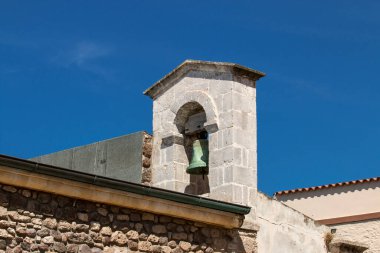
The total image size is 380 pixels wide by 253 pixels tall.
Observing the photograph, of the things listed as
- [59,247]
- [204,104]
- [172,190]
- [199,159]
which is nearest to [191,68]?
[204,104]

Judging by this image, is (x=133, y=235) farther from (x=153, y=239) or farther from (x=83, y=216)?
(x=83, y=216)

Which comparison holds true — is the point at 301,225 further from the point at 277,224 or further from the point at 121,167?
the point at 121,167

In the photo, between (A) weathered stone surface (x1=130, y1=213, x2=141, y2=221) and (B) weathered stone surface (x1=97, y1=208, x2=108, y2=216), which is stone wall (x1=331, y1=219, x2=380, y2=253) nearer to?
(A) weathered stone surface (x1=130, y1=213, x2=141, y2=221)

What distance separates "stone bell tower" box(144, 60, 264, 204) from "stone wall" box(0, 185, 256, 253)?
0.82 metres

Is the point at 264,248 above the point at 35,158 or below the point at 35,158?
below

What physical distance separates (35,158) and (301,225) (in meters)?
4.25

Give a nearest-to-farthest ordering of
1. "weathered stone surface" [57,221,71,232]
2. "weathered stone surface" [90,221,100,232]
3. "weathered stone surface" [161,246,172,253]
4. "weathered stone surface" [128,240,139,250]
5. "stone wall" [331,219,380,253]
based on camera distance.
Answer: "weathered stone surface" [57,221,71,232], "weathered stone surface" [90,221,100,232], "weathered stone surface" [128,240,139,250], "weathered stone surface" [161,246,172,253], "stone wall" [331,219,380,253]

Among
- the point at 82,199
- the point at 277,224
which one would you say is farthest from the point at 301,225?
the point at 82,199

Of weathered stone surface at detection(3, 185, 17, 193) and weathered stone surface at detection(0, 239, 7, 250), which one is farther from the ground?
weathered stone surface at detection(3, 185, 17, 193)

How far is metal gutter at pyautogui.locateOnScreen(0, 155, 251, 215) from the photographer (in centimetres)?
811

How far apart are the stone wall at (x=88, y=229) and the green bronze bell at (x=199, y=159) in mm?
1070

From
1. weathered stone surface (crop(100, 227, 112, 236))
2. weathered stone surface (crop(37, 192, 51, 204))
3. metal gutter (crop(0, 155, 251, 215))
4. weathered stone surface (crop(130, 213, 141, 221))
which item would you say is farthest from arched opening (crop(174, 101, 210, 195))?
weathered stone surface (crop(37, 192, 51, 204))

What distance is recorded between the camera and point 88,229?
8688 millimetres

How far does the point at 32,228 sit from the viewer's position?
27.2ft
